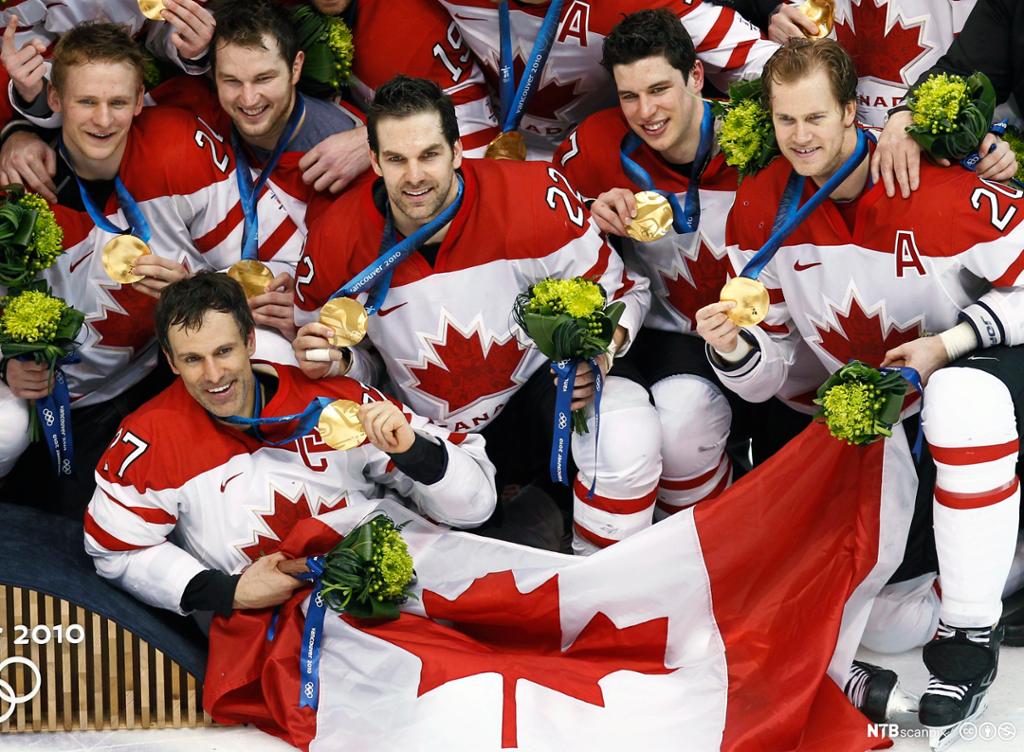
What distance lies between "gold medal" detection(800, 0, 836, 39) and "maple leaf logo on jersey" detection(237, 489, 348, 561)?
1.74m

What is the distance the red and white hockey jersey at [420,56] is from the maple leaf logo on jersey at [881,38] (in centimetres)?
100

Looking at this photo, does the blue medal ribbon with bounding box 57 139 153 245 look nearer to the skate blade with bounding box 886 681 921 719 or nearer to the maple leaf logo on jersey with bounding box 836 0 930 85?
the maple leaf logo on jersey with bounding box 836 0 930 85

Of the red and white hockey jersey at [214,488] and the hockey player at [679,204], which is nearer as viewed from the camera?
the red and white hockey jersey at [214,488]

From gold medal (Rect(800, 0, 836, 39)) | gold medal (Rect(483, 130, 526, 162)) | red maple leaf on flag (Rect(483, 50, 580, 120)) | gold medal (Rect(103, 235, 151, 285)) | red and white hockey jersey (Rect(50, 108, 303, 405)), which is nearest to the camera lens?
gold medal (Rect(103, 235, 151, 285))

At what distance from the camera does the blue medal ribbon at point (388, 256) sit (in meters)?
4.03

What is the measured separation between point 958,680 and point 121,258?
2.14 metres

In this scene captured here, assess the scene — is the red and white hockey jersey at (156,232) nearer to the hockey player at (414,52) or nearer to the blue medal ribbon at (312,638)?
the hockey player at (414,52)

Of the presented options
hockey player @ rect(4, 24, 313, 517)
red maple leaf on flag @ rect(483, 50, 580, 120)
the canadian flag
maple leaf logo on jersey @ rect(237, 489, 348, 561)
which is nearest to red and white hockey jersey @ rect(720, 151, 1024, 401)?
the canadian flag

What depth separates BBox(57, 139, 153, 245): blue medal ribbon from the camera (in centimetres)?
424

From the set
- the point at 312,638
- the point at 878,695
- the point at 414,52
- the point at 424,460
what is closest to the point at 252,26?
the point at 414,52

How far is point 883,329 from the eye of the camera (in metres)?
3.97

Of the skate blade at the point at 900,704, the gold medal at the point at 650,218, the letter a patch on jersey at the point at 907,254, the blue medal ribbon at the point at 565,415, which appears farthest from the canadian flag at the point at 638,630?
the gold medal at the point at 650,218

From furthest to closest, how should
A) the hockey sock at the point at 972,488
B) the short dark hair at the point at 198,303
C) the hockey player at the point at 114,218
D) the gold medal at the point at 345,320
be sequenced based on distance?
1. the hockey player at the point at 114,218
2. the gold medal at the point at 345,320
3. the short dark hair at the point at 198,303
4. the hockey sock at the point at 972,488

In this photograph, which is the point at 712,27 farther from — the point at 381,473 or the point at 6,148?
the point at 6,148
